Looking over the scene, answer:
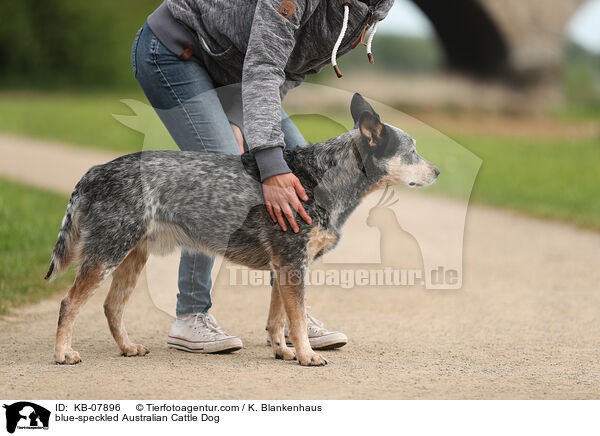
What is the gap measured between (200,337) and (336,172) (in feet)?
4.13

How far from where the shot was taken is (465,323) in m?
5.58

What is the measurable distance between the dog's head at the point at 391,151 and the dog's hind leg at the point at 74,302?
1.53 metres

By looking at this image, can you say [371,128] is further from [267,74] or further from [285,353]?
[285,353]

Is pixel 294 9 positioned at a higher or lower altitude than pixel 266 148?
higher

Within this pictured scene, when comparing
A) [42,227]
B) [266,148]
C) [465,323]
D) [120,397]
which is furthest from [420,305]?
[42,227]

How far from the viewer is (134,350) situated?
180 inches

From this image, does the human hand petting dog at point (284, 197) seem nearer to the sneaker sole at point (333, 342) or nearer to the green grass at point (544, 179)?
the sneaker sole at point (333, 342)

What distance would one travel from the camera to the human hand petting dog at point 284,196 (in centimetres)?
409

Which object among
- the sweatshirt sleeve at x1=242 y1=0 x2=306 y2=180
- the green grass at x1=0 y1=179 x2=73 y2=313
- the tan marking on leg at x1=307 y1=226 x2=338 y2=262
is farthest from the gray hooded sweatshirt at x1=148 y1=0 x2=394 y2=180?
the green grass at x1=0 y1=179 x2=73 y2=313

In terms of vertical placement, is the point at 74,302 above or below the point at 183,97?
below

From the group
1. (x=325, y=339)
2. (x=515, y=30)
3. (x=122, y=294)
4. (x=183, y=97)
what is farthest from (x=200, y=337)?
(x=515, y=30)

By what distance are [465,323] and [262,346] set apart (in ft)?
5.02

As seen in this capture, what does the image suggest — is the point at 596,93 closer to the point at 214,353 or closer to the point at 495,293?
the point at 495,293
